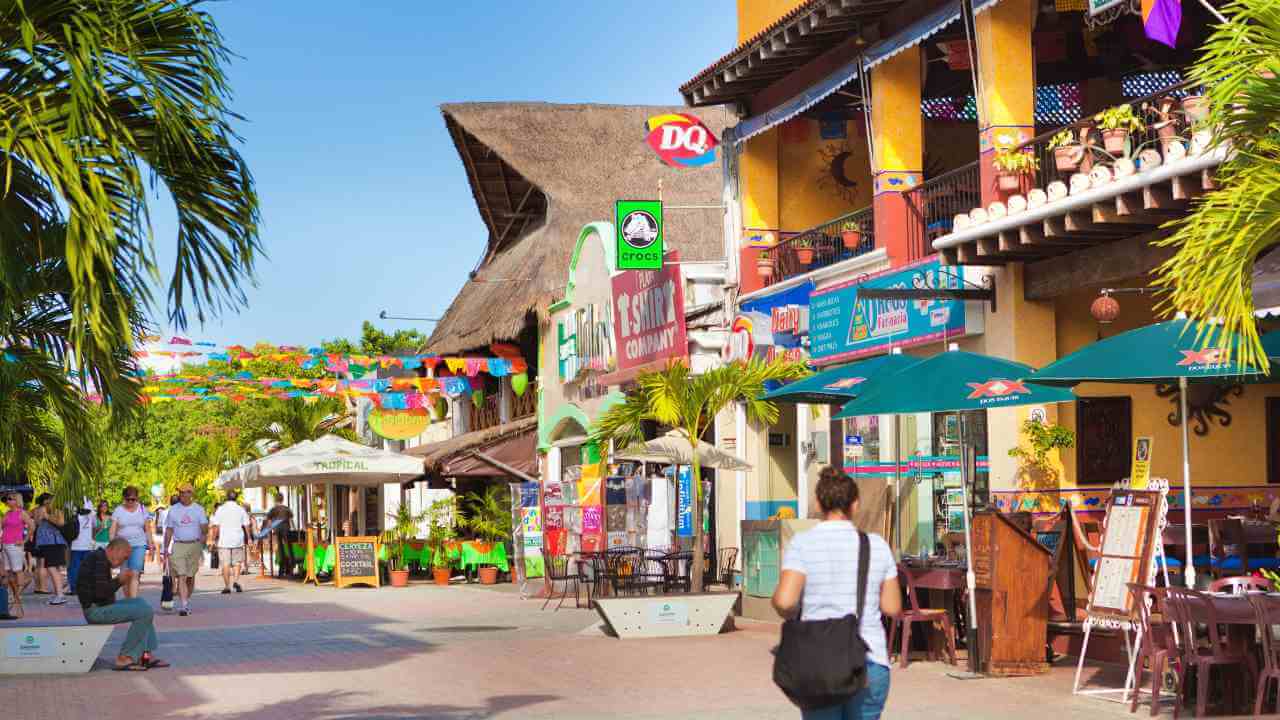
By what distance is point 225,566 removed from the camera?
28266mm

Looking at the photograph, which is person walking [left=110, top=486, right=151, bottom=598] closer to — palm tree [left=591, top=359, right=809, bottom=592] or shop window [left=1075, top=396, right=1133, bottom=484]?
palm tree [left=591, top=359, right=809, bottom=592]

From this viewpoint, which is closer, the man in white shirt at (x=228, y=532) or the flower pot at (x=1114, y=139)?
the flower pot at (x=1114, y=139)

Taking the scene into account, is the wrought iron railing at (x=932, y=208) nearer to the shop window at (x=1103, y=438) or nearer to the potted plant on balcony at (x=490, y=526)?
the shop window at (x=1103, y=438)

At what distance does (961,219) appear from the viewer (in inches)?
643

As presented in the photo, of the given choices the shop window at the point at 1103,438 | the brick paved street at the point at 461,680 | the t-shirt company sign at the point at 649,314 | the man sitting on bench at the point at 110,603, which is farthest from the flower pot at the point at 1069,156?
the t-shirt company sign at the point at 649,314

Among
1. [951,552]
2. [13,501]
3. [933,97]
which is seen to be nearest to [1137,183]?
[951,552]

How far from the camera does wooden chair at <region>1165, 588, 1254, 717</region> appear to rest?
33.6 feet

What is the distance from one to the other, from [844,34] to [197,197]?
12546mm

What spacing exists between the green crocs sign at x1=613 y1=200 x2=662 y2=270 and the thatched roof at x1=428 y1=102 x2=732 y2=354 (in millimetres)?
7894

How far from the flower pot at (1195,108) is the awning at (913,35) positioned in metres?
4.64

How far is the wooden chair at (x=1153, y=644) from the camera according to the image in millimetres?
10664

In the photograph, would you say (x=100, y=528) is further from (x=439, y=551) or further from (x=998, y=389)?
(x=998, y=389)

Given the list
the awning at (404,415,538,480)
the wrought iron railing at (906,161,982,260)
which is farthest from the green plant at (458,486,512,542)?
the wrought iron railing at (906,161,982,260)

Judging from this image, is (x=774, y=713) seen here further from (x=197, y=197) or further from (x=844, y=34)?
(x=844, y=34)
